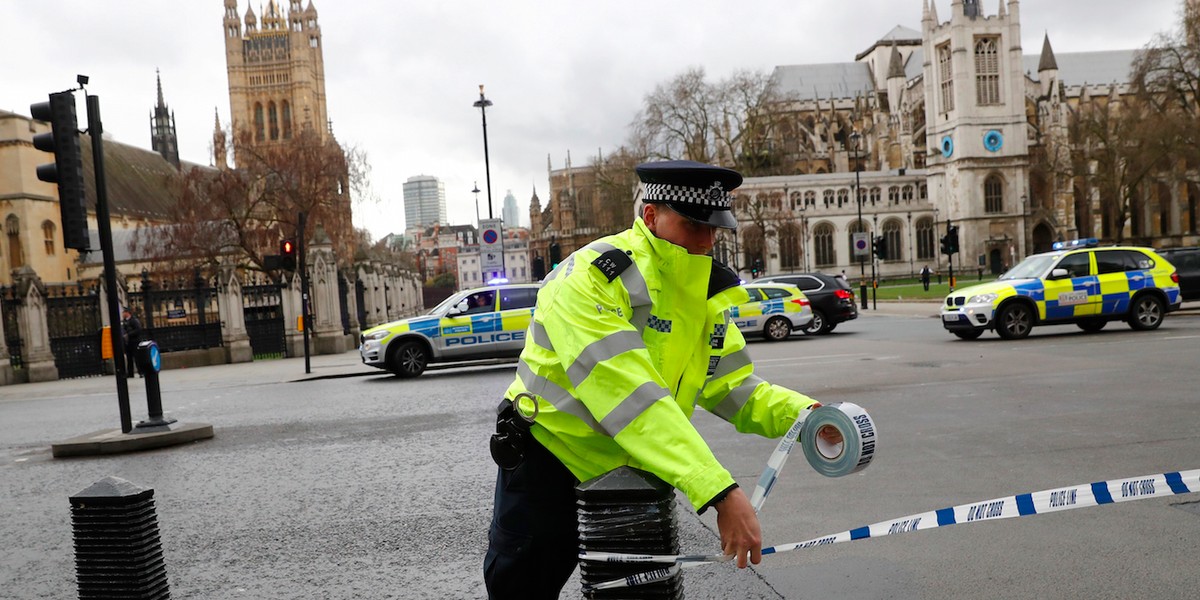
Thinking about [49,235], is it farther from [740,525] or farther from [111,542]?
[740,525]

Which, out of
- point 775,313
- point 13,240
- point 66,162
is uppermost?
point 13,240

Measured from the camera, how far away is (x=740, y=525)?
2.06 m

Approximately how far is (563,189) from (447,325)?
114454mm

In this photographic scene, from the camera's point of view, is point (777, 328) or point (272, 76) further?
point (272, 76)

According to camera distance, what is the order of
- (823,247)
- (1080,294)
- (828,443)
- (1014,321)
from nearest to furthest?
(828,443) → (1080,294) → (1014,321) → (823,247)

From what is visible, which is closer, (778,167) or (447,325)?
(447,325)

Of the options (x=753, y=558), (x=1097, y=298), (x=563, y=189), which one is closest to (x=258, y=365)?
(x=1097, y=298)

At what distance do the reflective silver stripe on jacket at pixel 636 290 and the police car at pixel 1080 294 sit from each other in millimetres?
16650

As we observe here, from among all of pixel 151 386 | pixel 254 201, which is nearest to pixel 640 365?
pixel 151 386

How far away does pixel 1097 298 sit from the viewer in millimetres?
17312

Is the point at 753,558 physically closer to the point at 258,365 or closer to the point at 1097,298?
the point at 1097,298

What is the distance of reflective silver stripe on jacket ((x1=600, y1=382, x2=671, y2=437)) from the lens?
215 cm

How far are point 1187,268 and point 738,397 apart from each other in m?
24.2

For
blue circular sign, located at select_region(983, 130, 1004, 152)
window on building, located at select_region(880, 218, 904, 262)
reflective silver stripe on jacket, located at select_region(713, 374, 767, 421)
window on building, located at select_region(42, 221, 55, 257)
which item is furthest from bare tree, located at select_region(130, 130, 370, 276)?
blue circular sign, located at select_region(983, 130, 1004, 152)
